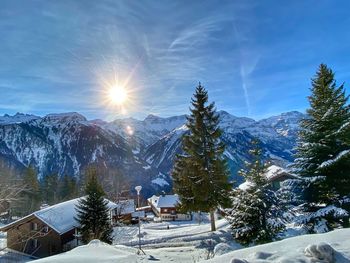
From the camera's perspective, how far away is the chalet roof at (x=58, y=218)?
4447cm

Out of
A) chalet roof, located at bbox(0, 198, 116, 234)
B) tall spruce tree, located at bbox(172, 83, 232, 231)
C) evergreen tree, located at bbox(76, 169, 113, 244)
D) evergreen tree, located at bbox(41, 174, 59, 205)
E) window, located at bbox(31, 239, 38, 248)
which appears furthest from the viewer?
evergreen tree, located at bbox(41, 174, 59, 205)

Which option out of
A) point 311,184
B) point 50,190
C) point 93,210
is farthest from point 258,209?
point 50,190

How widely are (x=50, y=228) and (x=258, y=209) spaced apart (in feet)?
113

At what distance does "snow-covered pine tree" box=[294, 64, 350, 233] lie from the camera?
20.3m

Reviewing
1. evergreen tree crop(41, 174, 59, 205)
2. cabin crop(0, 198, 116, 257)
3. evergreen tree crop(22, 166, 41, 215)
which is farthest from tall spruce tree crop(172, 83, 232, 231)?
evergreen tree crop(41, 174, 59, 205)

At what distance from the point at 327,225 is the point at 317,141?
539 cm

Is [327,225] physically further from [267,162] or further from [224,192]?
[224,192]

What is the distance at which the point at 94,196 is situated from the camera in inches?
1475

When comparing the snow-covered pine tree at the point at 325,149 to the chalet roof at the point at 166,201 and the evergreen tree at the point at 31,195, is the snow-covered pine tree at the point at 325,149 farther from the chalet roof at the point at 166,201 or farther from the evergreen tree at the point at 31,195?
the chalet roof at the point at 166,201

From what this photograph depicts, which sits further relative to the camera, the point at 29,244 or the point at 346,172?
the point at 29,244

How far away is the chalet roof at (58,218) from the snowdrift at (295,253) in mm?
40913

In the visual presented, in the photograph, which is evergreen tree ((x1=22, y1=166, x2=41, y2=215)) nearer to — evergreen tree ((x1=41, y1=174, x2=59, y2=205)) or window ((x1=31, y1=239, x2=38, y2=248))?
evergreen tree ((x1=41, y1=174, x2=59, y2=205))

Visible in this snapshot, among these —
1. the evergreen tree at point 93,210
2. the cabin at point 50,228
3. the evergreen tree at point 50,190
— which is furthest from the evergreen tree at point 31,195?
the evergreen tree at point 93,210

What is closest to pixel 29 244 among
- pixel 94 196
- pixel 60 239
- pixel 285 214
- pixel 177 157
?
pixel 60 239
